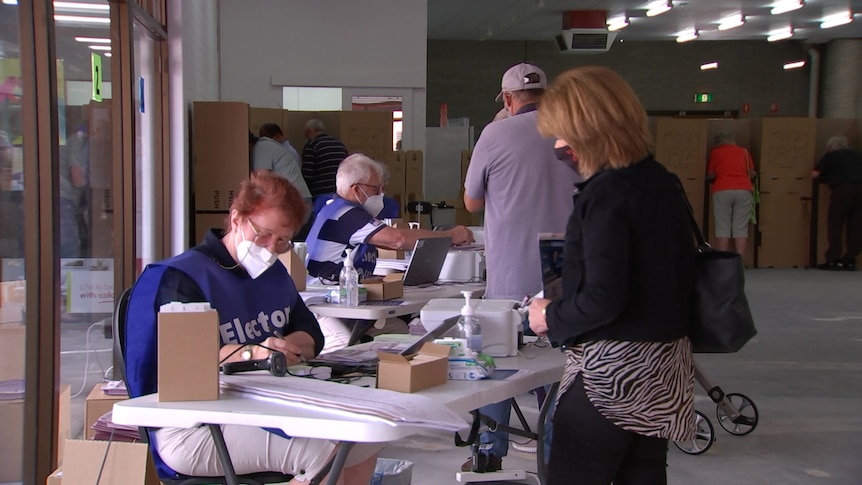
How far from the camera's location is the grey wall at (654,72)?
57.2 feet

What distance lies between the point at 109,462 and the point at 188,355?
0.54m

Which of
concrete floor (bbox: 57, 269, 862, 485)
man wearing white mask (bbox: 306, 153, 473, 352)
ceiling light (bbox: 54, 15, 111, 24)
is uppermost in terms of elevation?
ceiling light (bbox: 54, 15, 111, 24)

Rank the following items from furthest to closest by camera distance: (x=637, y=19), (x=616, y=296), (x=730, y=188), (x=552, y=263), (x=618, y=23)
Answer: (x=618, y=23)
(x=637, y=19)
(x=730, y=188)
(x=552, y=263)
(x=616, y=296)

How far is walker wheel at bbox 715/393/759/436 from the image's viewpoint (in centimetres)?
441

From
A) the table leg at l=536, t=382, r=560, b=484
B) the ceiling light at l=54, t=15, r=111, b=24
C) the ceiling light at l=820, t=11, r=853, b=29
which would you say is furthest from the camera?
the ceiling light at l=820, t=11, r=853, b=29

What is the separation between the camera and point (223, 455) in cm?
196

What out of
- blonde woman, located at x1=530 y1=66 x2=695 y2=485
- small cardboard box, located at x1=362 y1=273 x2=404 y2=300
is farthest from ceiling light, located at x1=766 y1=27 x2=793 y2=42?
blonde woman, located at x1=530 y1=66 x2=695 y2=485

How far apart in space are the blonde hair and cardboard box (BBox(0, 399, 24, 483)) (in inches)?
84.0

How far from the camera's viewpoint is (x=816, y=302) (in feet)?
28.7

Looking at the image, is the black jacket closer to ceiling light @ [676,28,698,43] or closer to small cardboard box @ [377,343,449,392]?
small cardboard box @ [377,343,449,392]

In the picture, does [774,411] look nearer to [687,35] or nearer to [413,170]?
[413,170]

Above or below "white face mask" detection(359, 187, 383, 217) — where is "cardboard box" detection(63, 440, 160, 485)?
below

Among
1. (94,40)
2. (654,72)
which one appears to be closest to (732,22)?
(654,72)

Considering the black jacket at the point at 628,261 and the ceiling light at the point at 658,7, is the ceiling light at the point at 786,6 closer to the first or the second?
the ceiling light at the point at 658,7
